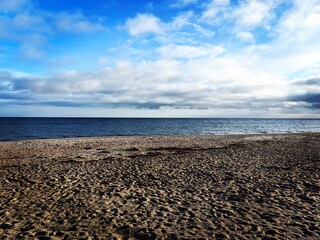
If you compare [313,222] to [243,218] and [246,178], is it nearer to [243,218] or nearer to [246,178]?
[243,218]

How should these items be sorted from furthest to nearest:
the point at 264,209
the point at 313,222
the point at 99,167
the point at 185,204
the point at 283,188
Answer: the point at 99,167 → the point at 283,188 → the point at 185,204 → the point at 264,209 → the point at 313,222

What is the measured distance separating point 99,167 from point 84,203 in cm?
700

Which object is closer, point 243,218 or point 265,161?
point 243,218

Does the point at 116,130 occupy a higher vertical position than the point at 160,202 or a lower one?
lower

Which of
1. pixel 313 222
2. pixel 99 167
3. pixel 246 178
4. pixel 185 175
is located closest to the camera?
pixel 313 222

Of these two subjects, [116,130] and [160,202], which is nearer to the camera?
[160,202]

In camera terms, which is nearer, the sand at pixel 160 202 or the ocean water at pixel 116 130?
the sand at pixel 160 202

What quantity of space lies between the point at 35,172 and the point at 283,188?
13.6 meters

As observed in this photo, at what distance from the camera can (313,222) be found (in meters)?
7.65

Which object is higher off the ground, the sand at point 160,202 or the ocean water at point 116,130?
the sand at point 160,202

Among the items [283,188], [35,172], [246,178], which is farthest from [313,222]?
[35,172]

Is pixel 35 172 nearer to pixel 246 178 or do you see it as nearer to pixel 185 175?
pixel 185 175

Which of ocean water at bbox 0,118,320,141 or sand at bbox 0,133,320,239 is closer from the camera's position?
sand at bbox 0,133,320,239

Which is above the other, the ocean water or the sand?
the sand
